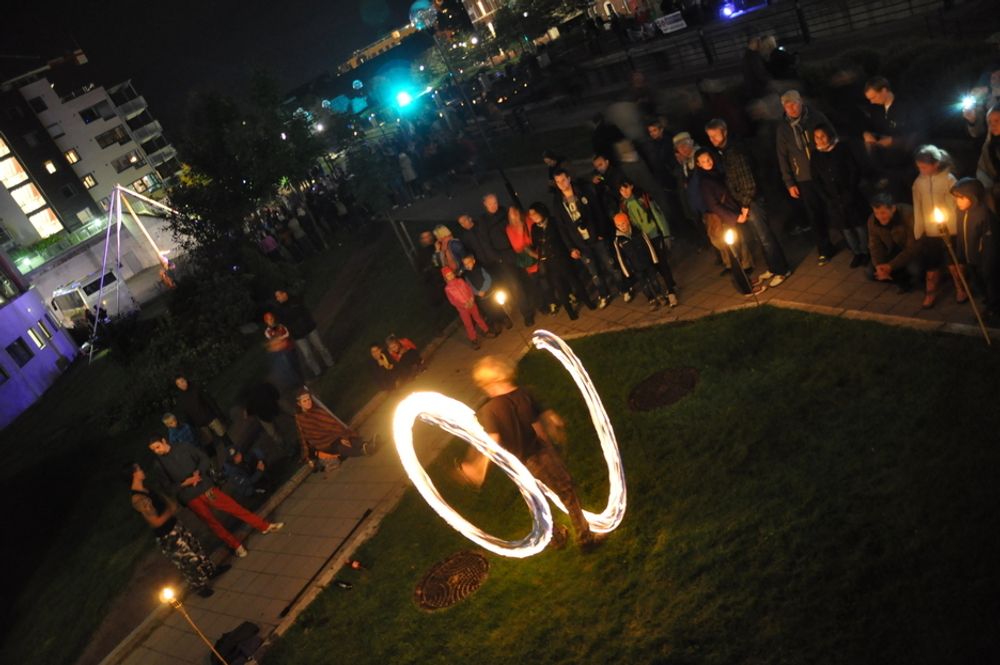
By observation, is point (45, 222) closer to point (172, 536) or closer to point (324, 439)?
point (324, 439)

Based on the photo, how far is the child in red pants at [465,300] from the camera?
46.7 ft

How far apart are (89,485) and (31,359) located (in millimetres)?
20419

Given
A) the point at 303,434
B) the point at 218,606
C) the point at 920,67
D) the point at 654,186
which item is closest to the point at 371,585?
the point at 218,606

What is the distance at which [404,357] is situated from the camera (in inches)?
579

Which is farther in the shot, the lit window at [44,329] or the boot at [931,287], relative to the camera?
the lit window at [44,329]

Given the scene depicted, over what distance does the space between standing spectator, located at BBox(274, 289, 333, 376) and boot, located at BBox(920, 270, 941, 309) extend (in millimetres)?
11861

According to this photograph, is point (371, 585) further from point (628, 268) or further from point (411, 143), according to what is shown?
point (411, 143)

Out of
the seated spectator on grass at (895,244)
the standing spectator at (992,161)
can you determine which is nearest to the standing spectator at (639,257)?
the seated spectator on grass at (895,244)

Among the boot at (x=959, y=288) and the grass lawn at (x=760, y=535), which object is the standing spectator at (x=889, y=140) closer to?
the boot at (x=959, y=288)

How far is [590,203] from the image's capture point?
485 inches

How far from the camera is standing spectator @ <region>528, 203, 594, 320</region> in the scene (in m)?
12.8

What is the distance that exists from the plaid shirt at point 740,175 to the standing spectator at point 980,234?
311cm

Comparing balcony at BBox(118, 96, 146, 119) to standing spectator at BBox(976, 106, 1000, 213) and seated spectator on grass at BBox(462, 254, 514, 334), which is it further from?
standing spectator at BBox(976, 106, 1000, 213)

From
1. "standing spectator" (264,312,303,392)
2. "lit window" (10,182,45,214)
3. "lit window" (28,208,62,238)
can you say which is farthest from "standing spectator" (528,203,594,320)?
"lit window" (10,182,45,214)
